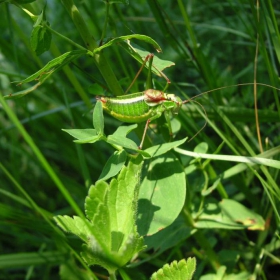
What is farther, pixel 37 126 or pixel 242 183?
pixel 37 126

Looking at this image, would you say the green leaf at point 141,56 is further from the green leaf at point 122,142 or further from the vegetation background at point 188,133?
the green leaf at point 122,142

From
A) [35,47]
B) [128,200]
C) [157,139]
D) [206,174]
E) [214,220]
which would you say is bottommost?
[214,220]

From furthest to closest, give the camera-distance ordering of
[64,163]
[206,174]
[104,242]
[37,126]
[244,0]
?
[64,163] → [37,126] → [244,0] → [206,174] → [104,242]

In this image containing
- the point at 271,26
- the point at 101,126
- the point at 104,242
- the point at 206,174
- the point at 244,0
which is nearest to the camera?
the point at 104,242

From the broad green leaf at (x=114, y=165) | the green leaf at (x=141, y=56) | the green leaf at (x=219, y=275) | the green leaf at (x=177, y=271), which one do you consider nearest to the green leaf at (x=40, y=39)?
the green leaf at (x=141, y=56)

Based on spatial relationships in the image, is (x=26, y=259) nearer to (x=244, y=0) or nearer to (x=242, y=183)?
(x=242, y=183)

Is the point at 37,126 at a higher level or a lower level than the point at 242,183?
higher

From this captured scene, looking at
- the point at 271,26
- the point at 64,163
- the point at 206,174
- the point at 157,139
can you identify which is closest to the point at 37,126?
the point at 64,163
